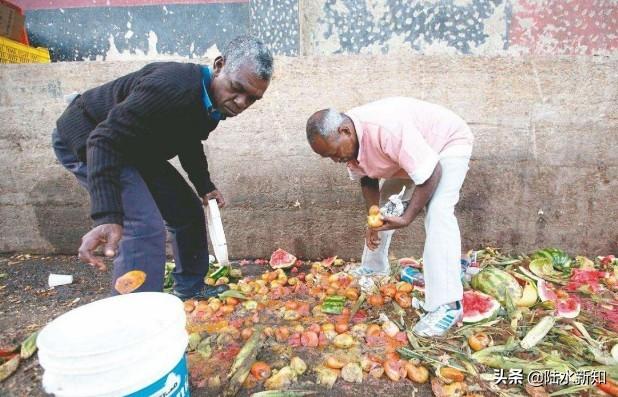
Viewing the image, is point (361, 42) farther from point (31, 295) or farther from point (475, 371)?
point (31, 295)

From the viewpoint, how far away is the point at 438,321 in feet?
Result: 8.88

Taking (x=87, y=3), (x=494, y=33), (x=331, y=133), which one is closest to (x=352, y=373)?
(x=331, y=133)

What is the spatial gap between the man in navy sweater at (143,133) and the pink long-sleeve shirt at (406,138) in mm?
845

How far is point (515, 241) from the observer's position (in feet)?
13.3

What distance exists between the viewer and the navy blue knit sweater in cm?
204

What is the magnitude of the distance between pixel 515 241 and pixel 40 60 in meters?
6.70

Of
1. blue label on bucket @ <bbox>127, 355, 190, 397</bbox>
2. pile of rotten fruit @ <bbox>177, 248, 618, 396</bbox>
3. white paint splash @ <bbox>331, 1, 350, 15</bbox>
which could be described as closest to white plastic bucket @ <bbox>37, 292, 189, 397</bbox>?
blue label on bucket @ <bbox>127, 355, 190, 397</bbox>

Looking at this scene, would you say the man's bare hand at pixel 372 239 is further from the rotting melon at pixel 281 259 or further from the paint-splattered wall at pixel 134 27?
the paint-splattered wall at pixel 134 27

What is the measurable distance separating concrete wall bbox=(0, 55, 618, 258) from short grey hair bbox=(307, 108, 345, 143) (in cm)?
146

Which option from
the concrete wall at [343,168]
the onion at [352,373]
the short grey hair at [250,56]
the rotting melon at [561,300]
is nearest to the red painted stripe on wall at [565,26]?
the concrete wall at [343,168]

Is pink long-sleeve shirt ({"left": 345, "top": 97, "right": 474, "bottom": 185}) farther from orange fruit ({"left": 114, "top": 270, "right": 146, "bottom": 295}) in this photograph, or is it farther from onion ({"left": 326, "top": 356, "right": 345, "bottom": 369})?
orange fruit ({"left": 114, "top": 270, "right": 146, "bottom": 295})

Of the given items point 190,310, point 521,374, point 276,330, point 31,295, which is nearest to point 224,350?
point 276,330

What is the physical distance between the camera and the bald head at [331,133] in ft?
8.34

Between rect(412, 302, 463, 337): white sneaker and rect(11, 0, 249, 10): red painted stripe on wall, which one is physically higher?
rect(11, 0, 249, 10): red painted stripe on wall
